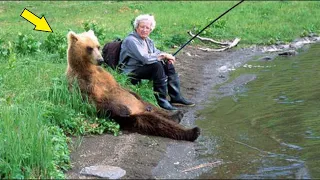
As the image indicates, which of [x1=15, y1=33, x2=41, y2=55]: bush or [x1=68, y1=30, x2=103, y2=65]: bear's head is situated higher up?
[x1=68, y1=30, x2=103, y2=65]: bear's head

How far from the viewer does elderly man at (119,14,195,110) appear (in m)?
7.99

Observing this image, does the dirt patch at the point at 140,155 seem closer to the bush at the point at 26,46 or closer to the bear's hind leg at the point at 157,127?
the bear's hind leg at the point at 157,127

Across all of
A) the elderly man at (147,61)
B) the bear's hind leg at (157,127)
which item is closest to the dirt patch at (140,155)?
the bear's hind leg at (157,127)

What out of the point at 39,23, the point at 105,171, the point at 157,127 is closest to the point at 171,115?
the point at 157,127

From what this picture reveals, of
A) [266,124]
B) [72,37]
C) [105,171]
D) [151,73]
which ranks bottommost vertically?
[266,124]

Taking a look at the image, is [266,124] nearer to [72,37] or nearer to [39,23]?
[72,37]

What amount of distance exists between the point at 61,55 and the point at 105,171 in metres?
4.75

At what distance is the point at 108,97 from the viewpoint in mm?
6891

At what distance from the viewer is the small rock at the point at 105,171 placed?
16.8ft

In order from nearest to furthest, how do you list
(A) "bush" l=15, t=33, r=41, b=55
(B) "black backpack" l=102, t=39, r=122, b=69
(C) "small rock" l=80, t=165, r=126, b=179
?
(C) "small rock" l=80, t=165, r=126, b=179
(B) "black backpack" l=102, t=39, r=122, b=69
(A) "bush" l=15, t=33, r=41, b=55

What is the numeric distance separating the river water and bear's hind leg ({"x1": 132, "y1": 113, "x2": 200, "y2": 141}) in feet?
1.20

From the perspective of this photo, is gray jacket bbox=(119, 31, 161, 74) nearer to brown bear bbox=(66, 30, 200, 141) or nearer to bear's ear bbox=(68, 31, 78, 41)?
brown bear bbox=(66, 30, 200, 141)

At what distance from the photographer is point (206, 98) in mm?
9391

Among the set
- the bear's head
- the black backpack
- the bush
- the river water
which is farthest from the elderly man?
the bush
